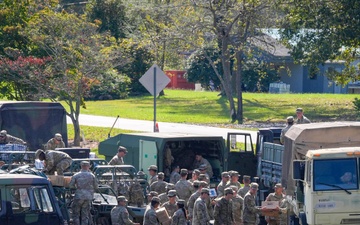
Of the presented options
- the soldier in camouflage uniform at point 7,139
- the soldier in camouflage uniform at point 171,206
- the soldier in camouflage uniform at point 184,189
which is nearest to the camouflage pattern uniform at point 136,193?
the soldier in camouflage uniform at point 184,189

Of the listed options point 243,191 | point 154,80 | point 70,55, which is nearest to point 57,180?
point 243,191

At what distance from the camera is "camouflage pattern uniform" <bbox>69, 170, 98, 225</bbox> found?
54.6 feet

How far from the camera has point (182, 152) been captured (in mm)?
22469

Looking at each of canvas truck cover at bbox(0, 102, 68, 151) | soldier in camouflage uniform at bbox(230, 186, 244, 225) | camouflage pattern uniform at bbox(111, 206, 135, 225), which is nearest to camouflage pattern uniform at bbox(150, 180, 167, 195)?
soldier in camouflage uniform at bbox(230, 186, 244, 225)

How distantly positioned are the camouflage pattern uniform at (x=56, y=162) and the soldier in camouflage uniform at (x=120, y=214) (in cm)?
288

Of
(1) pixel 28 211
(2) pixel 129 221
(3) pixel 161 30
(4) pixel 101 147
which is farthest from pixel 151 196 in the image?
(3) pixel 161 30

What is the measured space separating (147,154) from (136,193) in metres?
3.68

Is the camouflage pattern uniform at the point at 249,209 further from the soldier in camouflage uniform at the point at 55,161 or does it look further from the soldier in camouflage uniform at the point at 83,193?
the soldier in camouflage uniform at the point at 55,161

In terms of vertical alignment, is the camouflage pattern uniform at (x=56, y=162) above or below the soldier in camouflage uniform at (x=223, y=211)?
above

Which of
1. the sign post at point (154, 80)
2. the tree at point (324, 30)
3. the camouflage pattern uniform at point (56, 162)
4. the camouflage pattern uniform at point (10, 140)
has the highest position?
the tree at point (324, 30)

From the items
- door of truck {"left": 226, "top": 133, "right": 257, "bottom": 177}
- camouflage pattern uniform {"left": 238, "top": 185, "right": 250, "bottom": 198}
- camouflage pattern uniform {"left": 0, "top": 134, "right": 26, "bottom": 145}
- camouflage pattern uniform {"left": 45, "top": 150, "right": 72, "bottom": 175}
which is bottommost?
camouflage pattern uniform {"left": 238, "top": 185, "right": 250, "bottom": 198}

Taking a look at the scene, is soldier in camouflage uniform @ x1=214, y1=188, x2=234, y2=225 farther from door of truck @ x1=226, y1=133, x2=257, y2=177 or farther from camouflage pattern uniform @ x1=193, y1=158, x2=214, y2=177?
door of truck @ x1=226, y1=133, x2=257, y2=177

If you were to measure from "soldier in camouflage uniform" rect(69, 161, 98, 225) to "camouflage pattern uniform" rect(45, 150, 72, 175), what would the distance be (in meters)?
1.78

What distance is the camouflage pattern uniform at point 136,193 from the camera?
17.9 m
